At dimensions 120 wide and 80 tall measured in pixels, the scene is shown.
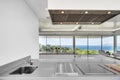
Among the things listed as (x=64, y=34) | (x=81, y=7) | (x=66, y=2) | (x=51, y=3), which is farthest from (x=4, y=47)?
(x=64, y=34)

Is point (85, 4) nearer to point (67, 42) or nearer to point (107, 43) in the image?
point (67, 42)

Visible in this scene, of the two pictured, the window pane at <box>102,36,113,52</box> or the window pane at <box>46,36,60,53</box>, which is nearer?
the window pane at <box>46,36,60,53</box>

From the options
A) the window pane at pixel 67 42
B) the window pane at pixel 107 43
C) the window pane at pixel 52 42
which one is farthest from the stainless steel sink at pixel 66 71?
the window pane at pixel 107 43

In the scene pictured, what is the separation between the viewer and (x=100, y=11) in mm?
2328

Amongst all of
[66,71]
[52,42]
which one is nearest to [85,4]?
[66,71]

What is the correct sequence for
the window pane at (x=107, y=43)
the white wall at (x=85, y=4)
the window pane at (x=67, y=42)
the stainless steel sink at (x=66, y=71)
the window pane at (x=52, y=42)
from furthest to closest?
the window pane at (x=107, y=43) < the window pane at (x=67, y=42) < the window pane at (x=52, y=42) < the white wall at (x=85, y=4) < the stainless steel sink at (x=66, y=71)

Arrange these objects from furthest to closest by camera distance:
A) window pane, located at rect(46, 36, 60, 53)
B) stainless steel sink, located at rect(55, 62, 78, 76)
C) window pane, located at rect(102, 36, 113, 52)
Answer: window pane, located at rect(102, 36, 113, 52)
window pane, located at rect(46, 36, 60, 53)
stainless steel sink, located at rect(55, 62, 78, 76)

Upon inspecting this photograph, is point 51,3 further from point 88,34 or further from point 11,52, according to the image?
point 88,34

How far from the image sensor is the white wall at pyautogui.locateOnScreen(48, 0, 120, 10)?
2266mm

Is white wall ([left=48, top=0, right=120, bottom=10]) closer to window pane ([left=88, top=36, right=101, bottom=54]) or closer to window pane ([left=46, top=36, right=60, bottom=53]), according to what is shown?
window pane ([left=46, top=36, right=60, bottom=53])

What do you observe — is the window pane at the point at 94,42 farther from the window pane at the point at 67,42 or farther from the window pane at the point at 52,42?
the window pane at the point at 52,42

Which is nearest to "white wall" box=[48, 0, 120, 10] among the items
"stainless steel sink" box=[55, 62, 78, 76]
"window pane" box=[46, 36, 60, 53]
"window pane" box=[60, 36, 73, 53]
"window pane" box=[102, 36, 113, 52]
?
"stainless steel sink" box=[55, 62, 78, 76]

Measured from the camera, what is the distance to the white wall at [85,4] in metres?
2.27

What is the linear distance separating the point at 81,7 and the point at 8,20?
119 cm
